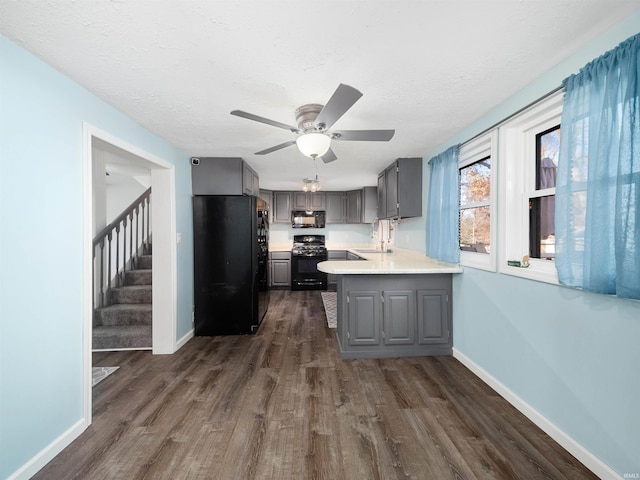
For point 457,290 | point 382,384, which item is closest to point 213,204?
point 382,384

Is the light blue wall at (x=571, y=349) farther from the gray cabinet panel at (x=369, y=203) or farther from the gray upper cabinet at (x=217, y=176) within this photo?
the gray cabinet panel at (x=369, y=203)

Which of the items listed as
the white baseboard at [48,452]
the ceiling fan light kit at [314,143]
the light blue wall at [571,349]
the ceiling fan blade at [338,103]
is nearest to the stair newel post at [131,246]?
the white baseboard at [48,452]

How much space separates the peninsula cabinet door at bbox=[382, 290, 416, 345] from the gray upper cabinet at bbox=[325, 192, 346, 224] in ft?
11.5

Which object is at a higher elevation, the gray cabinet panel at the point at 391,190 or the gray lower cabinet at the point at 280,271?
the gray cabinet panel at the point at 391,190

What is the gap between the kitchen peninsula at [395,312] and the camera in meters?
2.75

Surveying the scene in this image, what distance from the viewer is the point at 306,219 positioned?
6.12 meters

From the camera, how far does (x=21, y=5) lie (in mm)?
1139

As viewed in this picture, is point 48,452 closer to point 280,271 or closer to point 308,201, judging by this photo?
point 280,271

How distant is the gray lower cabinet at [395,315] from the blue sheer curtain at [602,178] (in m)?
1.35

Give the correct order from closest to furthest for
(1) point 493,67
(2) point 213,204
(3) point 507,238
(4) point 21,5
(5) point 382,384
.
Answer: (4) point 21,5 → (1) point 493,67 → (3) point 507,238 → (5) point 382,384 → (2) point 213,204

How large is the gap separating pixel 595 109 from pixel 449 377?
7.08ft

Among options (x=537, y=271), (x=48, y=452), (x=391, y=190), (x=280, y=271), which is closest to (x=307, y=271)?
(x=280, y=271)

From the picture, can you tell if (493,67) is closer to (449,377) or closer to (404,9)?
(404,9)

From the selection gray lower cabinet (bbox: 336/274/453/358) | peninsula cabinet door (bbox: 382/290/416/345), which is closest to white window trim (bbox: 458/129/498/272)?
gray lower cabinet (bbox: 336/274/453/358)
